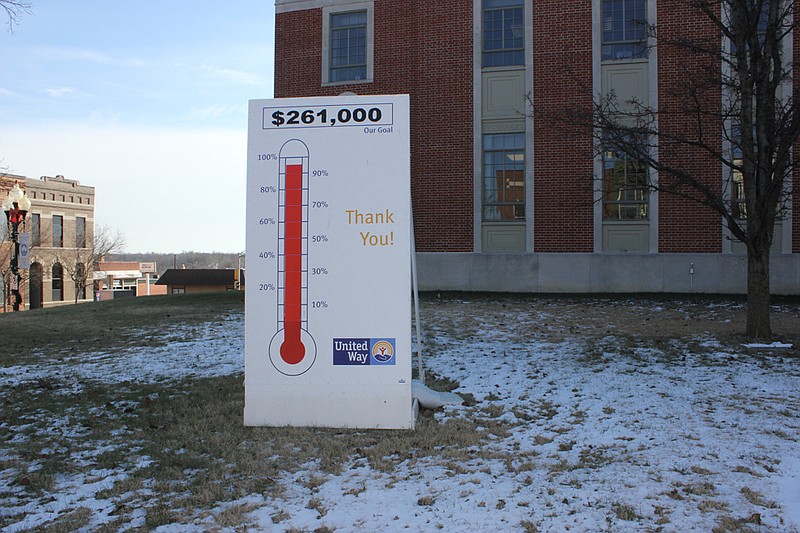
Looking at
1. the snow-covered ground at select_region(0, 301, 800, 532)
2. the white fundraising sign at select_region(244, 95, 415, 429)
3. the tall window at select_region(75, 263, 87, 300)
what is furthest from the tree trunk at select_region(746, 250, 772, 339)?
the tall window at select_region(75, 263, 87, 300)

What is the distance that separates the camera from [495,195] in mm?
18578

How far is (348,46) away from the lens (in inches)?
789

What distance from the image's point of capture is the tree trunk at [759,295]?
9383 mm

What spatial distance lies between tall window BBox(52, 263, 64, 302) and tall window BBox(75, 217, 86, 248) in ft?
9.16

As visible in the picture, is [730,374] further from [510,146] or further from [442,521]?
[510,146]

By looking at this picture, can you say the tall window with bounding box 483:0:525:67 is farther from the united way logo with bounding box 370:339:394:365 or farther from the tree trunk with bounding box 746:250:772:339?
the united way logo with bounding box 370:339:394:365

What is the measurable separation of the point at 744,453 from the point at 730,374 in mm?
2906

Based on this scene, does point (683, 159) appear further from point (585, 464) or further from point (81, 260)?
point (81, 260)

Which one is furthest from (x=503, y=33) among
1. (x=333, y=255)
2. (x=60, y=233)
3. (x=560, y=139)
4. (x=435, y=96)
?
(x=60, y=233)

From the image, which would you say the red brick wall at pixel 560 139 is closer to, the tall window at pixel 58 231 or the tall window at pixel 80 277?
the tall window at pixel 80 277

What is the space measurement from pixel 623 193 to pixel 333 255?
1411 centimetres

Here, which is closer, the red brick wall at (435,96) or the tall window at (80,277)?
the red brick wall at (435,96)

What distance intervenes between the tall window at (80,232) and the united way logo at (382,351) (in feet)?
203

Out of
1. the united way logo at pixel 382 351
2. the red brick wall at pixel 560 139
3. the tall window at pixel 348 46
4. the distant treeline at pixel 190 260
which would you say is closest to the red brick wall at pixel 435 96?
the tall window at pixel 348 46
